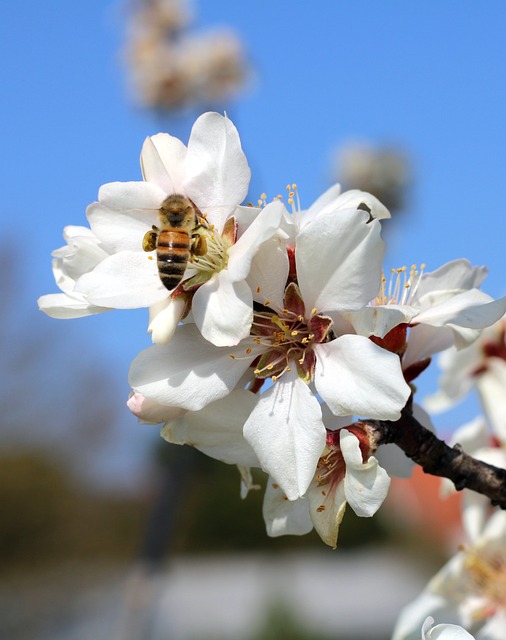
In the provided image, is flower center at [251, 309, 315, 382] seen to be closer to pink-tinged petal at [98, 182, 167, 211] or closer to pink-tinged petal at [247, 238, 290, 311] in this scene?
pink-tinged petal at [247, 238, 290, 311]

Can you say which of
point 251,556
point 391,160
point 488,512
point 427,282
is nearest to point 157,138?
point 427,282

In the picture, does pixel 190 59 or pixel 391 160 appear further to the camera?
pixel 391 160

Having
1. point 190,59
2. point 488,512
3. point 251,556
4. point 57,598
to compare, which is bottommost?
point 488,512

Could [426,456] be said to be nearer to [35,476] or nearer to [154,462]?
[154,462]

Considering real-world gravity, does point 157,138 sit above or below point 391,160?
below

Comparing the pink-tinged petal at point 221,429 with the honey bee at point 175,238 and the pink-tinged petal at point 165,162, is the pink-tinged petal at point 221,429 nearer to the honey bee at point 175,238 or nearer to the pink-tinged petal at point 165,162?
the honey bee at point 175,238

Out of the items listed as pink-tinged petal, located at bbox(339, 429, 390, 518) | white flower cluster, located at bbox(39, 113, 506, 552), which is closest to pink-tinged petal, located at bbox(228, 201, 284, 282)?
white flower cluster, located at bbox(39, 113, 506, 552)
